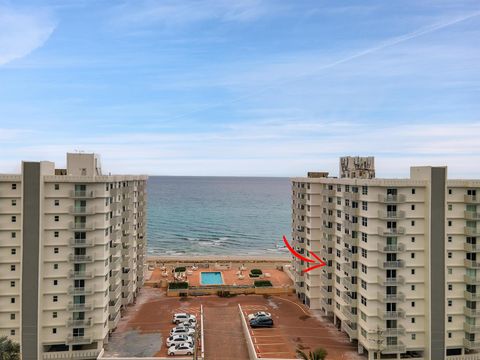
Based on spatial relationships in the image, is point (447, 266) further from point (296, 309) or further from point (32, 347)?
point (32, 347)

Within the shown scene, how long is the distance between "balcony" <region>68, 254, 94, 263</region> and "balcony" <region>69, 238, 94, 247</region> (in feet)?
3.98

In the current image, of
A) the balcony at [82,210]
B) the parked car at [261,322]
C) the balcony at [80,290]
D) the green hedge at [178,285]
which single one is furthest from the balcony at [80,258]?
the green hedge at [178,285]

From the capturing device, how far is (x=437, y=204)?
42656 mm

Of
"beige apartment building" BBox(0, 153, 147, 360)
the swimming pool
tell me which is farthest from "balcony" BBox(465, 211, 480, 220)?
the swimming pool

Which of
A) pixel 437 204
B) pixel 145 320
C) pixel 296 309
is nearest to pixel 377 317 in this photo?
pixel 437 204

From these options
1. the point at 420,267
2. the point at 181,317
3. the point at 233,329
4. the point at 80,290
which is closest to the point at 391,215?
the point at 420,267

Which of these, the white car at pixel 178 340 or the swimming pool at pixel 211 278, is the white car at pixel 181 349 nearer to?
the white car at pixel 178 340

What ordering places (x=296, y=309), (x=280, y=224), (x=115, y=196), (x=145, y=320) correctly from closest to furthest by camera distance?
(x=115, y=196) → (x=145, y=320) → (x=296, y=309) → (x=280, y=224)

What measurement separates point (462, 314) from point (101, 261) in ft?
128

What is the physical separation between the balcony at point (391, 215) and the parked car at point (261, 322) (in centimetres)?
1991

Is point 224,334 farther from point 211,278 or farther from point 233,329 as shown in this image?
point 211,278

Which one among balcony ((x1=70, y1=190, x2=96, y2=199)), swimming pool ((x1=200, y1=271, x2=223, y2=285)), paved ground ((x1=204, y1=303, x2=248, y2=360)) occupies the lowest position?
paved ground ((x1=204, y1=303, x2=248, y2=360))

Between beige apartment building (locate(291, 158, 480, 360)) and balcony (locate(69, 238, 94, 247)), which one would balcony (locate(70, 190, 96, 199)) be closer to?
balcony (locate(69, 238, 94, 247))

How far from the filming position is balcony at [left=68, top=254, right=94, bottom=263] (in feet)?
140
